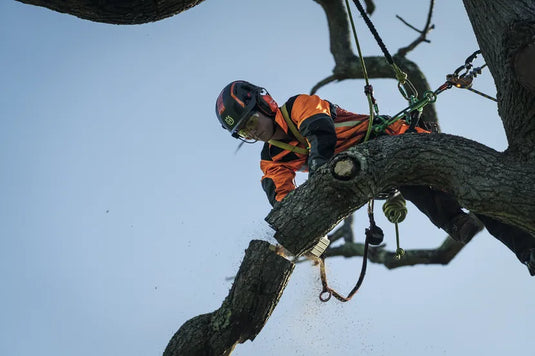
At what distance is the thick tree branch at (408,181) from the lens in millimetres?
3715

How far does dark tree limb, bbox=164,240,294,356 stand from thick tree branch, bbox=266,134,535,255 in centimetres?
16

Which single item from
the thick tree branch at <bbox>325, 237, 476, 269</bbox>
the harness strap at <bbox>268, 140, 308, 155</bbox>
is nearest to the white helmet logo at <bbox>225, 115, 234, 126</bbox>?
the harness strap at <bbox>268, 140, 308, 155</bbox>

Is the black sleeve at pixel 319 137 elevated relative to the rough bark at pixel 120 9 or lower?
lower

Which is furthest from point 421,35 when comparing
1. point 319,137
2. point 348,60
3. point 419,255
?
point 319,137

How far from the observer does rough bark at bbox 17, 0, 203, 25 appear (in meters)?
4.02

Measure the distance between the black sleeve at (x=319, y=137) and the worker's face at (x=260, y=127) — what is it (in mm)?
554

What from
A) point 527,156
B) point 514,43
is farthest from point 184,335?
point 514,43

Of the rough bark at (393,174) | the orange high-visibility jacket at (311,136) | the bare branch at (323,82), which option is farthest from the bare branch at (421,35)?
the rough bark at (393,174)

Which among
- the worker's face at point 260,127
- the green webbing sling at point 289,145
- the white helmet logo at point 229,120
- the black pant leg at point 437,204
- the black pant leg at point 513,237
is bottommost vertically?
the black pant leg at point 513,237

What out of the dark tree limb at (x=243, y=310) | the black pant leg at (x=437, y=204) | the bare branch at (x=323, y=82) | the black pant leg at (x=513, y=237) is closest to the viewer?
the dark tree limb at (x=243, y=310)

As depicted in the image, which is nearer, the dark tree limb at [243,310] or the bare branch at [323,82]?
the dark tree limb at [243,310]

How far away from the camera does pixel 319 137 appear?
5000 mm

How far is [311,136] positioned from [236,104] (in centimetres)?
84

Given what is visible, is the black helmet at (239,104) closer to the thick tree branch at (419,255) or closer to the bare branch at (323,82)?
the bare branch at (323,82)
